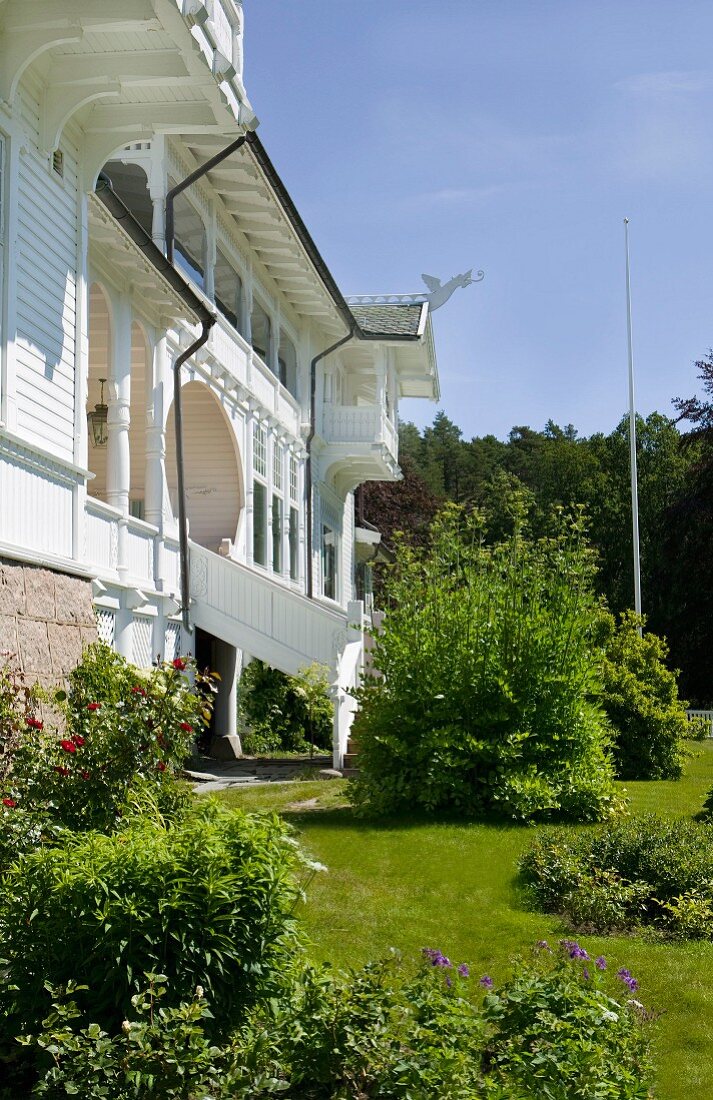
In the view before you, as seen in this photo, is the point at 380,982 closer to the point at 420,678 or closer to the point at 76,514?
the point at 420,678

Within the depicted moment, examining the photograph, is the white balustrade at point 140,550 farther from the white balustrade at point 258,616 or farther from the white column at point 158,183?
the white column at point 158,183

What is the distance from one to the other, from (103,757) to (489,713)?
4597 millimetres

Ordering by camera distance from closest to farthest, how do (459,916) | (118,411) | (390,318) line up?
(459,916) < (118,411) < (390,318)

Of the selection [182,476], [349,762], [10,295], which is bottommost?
[349,762]

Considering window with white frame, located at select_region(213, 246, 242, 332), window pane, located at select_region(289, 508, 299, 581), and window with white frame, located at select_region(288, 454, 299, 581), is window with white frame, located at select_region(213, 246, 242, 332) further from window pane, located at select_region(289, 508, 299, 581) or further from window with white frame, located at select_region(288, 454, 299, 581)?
window pane, located at select_region(289, 508, 299, 581)

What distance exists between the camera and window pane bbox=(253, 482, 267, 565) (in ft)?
70.5

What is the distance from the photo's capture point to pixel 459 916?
26.6 feet

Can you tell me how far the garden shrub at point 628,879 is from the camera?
26.1 feet

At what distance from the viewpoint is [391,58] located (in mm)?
12062

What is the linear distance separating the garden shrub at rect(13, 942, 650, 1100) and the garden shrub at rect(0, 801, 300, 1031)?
0.11m

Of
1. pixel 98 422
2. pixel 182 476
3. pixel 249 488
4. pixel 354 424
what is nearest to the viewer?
pixel 182 476

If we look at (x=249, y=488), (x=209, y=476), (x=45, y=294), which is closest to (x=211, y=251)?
(x=209, y=476)

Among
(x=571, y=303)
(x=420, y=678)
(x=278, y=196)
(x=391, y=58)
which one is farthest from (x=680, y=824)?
(x=571, y=303)

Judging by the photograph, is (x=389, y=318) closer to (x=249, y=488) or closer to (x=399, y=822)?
(x=249, y=488)
